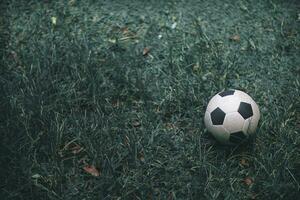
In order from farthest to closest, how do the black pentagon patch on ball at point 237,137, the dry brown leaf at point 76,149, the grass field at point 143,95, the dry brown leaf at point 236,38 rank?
the dry brown leaf at point 236,38 < the dry brown leaf at point 76,149 < the black pentagon patch on ball at point 237,137 < the grass field at point 143,95

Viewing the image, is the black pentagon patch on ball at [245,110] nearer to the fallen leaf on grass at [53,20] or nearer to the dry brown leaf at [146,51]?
the dry brown leaf at [146,51]

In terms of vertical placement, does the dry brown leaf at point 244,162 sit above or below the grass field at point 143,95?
below

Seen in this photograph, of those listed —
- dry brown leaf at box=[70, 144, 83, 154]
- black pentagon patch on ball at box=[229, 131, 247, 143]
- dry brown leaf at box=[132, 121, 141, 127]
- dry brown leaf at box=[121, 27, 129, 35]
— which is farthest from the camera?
dry brown leaf at box=[121, 27, 129, 35]

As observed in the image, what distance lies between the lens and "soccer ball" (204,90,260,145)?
3.21 m

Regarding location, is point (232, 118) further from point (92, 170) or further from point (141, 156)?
point (92, 170)

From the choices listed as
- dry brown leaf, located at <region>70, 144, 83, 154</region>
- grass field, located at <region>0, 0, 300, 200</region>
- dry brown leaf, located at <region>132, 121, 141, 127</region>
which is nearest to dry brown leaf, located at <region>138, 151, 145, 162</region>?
grass field, located at <region>0, 0, 300, 200</region>

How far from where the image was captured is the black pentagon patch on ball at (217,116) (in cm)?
323

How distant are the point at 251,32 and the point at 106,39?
181cm

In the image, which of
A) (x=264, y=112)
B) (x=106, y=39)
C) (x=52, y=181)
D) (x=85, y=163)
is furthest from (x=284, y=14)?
(x=52, y=181)

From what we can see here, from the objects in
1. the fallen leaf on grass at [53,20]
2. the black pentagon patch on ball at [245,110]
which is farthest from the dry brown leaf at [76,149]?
the fallen leaf on grass at [53,20]

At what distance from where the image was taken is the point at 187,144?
3473 mm

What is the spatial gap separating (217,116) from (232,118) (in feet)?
0.42

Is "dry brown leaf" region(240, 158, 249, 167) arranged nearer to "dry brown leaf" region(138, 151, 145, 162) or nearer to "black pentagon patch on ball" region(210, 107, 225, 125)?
"black pentagon patch on ball" region(210, 107, 225, 125)

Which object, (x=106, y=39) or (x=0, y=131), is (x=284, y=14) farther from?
(x=0, y=131)
